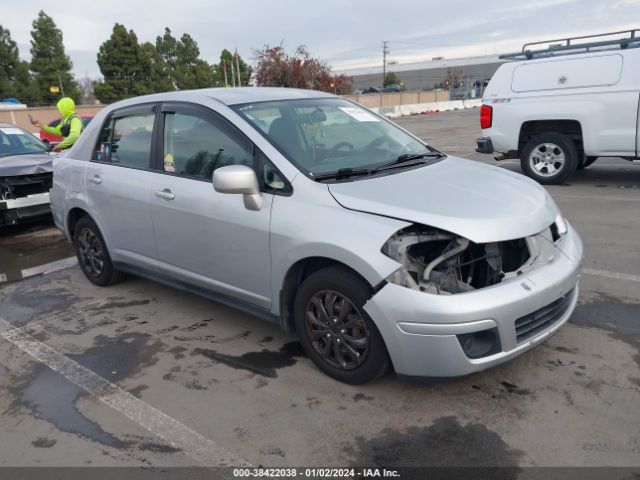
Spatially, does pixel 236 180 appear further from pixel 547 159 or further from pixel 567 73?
pixel 547 159

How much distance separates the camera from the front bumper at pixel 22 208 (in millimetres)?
6945

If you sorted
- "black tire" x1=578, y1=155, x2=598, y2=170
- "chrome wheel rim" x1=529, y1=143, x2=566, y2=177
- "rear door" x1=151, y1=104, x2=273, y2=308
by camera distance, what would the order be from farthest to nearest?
"black tire" x1=578, y1=155, x2=598, y2=170 → "chrome wheel rim" x1=529, y1=143, x2=566, y2=177 → "rear door" x1=151, y1=104, x2=273, y2=308

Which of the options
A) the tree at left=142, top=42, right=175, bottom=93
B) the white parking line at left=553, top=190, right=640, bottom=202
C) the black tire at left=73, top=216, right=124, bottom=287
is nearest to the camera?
the black tire at left=73, top=216, right=124, bottom=287

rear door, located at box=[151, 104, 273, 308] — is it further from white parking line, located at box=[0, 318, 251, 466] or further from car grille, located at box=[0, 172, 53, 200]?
car grille, located at box=[0, 172, 53, 200]

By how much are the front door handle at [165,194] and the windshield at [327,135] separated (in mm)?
829

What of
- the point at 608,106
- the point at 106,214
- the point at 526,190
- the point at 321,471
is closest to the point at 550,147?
the point at 608,106

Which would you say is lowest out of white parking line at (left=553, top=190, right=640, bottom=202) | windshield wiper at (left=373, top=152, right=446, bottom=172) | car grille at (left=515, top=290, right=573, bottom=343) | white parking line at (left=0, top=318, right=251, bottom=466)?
white parking line at (left=0, top=318, right=251, bottom=466)

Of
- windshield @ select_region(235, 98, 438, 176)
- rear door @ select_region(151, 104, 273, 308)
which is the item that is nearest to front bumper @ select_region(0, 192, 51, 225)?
rear door @ select_region(151, 104, 273, 308)

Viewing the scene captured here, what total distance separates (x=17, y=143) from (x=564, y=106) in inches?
331

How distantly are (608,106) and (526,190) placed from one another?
5.41 meters

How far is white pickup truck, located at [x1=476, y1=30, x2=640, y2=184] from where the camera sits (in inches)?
303

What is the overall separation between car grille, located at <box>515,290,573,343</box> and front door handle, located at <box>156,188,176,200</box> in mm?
2562

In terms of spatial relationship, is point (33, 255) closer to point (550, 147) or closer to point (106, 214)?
point (106, 214)

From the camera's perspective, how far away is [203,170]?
387 cm
